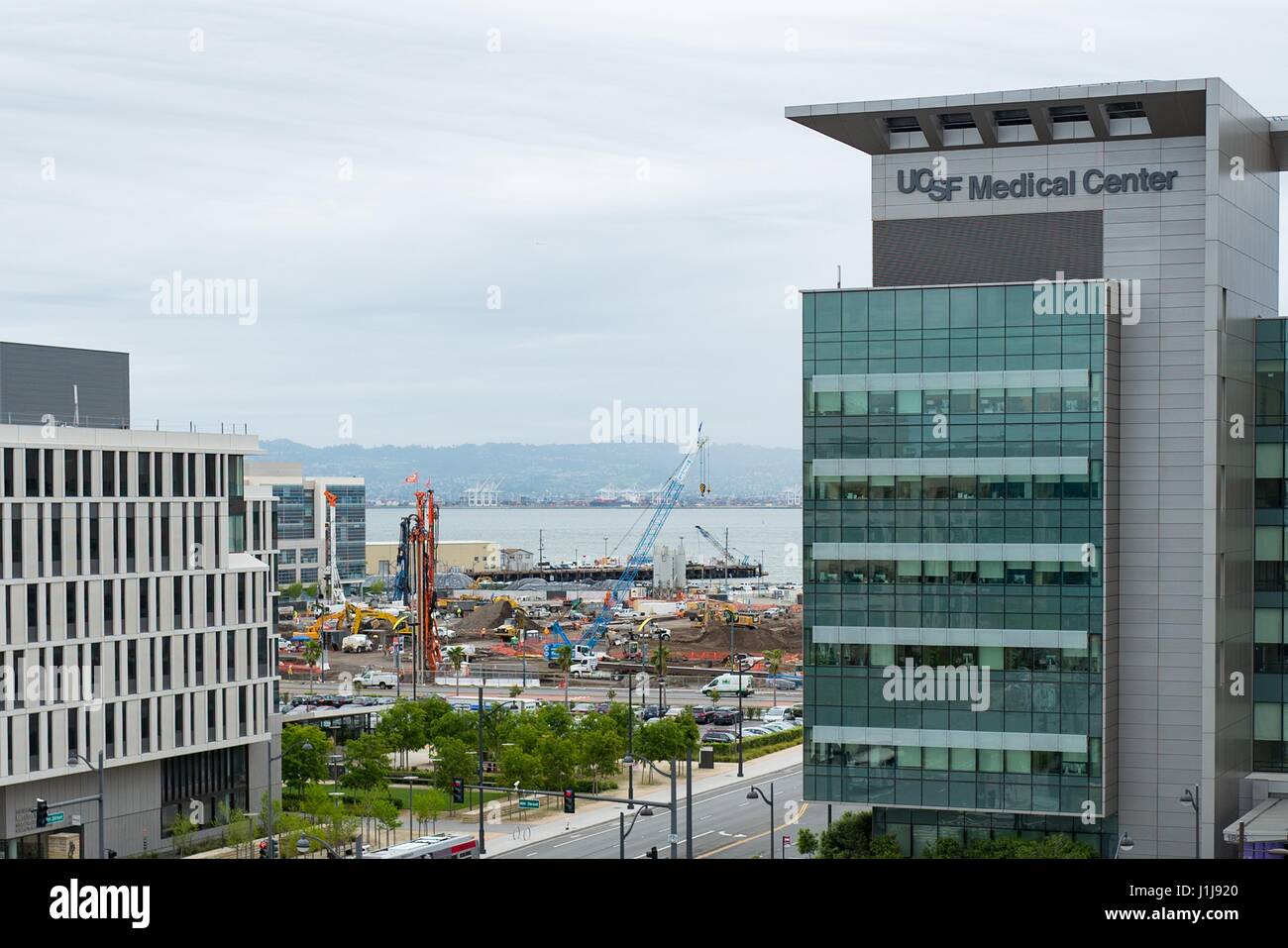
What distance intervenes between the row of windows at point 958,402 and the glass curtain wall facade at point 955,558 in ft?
0.25

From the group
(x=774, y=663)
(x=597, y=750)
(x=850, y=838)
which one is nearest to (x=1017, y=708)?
(x=850, y=838)

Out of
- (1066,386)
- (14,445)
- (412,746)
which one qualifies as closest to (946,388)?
(1066,386)

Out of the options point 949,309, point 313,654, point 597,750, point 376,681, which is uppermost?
point 949,309

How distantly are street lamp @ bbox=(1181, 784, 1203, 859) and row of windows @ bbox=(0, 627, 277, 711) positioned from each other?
154 feet

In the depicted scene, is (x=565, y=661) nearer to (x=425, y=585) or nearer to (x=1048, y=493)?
(x=425, y=585)

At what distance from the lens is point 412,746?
315 ft

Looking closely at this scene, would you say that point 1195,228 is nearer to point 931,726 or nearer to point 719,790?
point 931,726

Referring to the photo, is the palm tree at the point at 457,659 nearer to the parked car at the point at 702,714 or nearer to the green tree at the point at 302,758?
the parked car at the point at 702,714

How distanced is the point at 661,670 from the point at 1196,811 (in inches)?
2987

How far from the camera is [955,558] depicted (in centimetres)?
6172

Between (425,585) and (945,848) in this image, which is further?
(425,585)

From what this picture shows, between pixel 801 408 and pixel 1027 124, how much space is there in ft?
47.0

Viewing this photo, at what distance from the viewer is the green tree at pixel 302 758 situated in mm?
87812

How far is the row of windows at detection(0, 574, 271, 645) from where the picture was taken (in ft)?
234
